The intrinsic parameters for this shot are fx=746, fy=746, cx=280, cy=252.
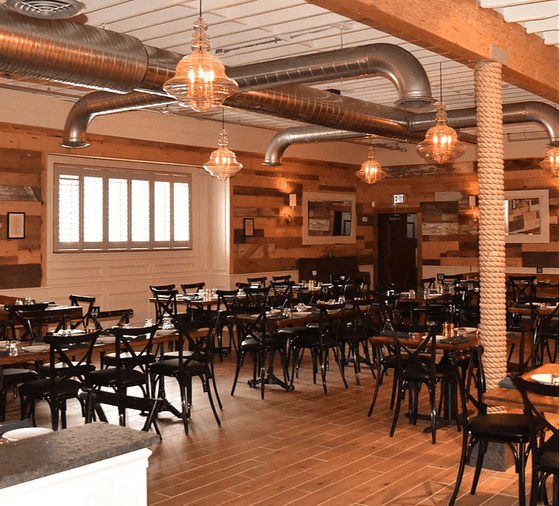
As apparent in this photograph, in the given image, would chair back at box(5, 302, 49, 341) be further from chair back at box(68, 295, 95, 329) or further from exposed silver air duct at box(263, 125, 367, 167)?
exposed silver air duct at box(263, 125, 367, 167)

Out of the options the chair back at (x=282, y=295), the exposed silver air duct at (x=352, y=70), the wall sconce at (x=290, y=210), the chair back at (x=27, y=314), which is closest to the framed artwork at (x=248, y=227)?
the wall sconce at (x=290, y=210)

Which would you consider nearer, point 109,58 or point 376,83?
point 109,58

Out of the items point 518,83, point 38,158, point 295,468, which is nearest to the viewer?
point 295,468

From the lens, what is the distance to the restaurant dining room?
183 inches

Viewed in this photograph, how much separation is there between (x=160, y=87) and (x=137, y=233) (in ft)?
20.5

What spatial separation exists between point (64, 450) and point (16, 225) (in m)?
8.90

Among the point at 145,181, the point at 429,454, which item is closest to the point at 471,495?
the point at 429,454

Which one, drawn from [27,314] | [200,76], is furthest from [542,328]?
[27,314]

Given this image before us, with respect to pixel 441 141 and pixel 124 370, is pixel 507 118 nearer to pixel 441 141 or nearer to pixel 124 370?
pixel 441 141

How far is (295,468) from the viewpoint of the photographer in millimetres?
5250

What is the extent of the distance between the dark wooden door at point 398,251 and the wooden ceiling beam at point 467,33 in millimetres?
9015

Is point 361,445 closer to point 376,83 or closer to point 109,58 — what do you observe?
point 109,58

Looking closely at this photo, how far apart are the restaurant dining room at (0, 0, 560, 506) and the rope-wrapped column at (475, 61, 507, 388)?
0.6 inches

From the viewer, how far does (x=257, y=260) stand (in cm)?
1385
